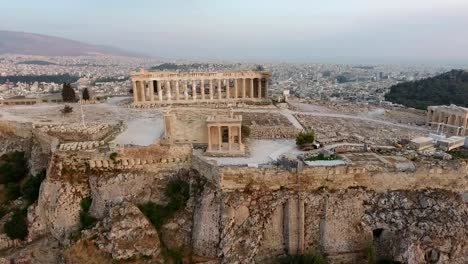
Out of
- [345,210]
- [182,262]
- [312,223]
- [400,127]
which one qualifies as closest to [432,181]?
[345,210]

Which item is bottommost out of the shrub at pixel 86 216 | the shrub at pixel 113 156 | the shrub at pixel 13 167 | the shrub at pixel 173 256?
the shrub at pixel 173 256

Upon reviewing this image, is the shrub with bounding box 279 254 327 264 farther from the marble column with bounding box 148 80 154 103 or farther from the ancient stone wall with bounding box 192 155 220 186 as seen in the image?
the marble column with bounding box 148 80 154 103

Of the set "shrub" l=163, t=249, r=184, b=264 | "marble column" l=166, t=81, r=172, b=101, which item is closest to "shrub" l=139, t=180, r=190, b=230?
"shrub" l=163, t=249, r=184, b=264

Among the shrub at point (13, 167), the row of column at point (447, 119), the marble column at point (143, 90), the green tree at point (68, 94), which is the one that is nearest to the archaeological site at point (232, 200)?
the shrub at point (13, 167)

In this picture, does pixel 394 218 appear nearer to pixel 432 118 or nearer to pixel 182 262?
pixel 182 262

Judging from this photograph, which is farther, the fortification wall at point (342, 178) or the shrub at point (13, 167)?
the shrub at point (13, 167)

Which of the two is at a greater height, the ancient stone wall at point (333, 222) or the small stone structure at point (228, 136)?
the small stone structure at point (228, 136)

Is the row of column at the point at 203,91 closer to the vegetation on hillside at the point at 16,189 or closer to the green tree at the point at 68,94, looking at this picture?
the green tree at the point at 68,94
